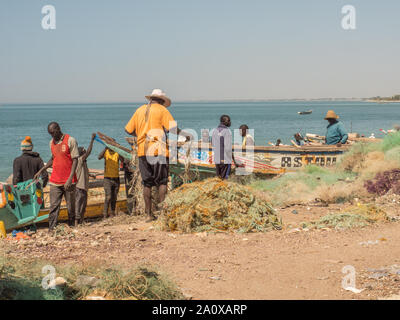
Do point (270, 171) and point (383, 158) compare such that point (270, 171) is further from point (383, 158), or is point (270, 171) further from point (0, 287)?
point (0, 287)

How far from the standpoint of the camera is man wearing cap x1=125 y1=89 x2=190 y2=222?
23.4 ft

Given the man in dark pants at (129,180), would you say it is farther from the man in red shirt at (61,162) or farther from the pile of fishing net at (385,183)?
the pile of fishing net at (385,183)

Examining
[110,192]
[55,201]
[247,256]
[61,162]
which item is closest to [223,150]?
[110,192]

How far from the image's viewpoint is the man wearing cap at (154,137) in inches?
281

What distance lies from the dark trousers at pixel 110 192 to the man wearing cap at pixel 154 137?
2161 millimetres

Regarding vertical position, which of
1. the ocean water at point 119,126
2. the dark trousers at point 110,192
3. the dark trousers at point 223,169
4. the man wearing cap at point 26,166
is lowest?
the ocean water at point 119,126

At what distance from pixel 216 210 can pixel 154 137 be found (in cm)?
145

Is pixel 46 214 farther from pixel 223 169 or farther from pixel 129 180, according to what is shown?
pixel 223 169

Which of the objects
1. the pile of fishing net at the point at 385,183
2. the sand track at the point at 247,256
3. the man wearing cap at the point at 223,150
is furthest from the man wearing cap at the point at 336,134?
the sand track at the point at 247,256

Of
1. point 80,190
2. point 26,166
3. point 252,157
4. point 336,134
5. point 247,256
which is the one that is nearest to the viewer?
point 247,256

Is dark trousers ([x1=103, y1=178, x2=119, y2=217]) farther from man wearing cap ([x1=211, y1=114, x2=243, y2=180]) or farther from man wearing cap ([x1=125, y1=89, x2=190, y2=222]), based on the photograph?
man wearing cap ([x1=125, y1=89, x2=190, y2=222])

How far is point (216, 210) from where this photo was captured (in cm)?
675

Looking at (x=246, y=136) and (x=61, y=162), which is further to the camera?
(x=246, y=136)
